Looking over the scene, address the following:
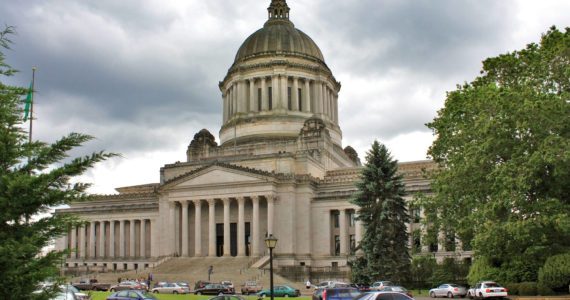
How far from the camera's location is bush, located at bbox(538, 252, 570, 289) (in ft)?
124

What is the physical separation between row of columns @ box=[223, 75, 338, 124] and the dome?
387cm

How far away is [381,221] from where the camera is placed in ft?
179

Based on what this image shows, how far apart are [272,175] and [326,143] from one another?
500 inches

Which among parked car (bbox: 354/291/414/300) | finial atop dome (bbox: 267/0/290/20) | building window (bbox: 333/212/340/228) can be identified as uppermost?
finial atop dome (bbox: 267/0/290/20)

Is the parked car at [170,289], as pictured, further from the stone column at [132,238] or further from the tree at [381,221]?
the stone column at [132,238]

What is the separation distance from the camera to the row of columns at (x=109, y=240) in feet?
289

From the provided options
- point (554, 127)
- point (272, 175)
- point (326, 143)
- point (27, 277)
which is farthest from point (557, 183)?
point (326, 143)

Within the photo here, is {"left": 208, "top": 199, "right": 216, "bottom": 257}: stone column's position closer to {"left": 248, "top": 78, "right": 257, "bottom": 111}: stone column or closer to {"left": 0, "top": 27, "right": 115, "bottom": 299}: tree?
{"left": 248, "top": 78, "right": 257, "bottom": 111}: stone column

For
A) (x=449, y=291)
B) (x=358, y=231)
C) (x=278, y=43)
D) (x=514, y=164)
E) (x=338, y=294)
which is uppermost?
(x=278, y=43)

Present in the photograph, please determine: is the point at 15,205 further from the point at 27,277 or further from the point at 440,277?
the point at 440,277

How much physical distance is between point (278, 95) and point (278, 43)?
798cm

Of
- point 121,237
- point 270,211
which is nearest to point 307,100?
point 270,211

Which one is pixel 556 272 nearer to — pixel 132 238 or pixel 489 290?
pixel 489 290

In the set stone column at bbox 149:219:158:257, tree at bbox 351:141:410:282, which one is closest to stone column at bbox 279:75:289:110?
stone column at bbox 149:219:158:257
